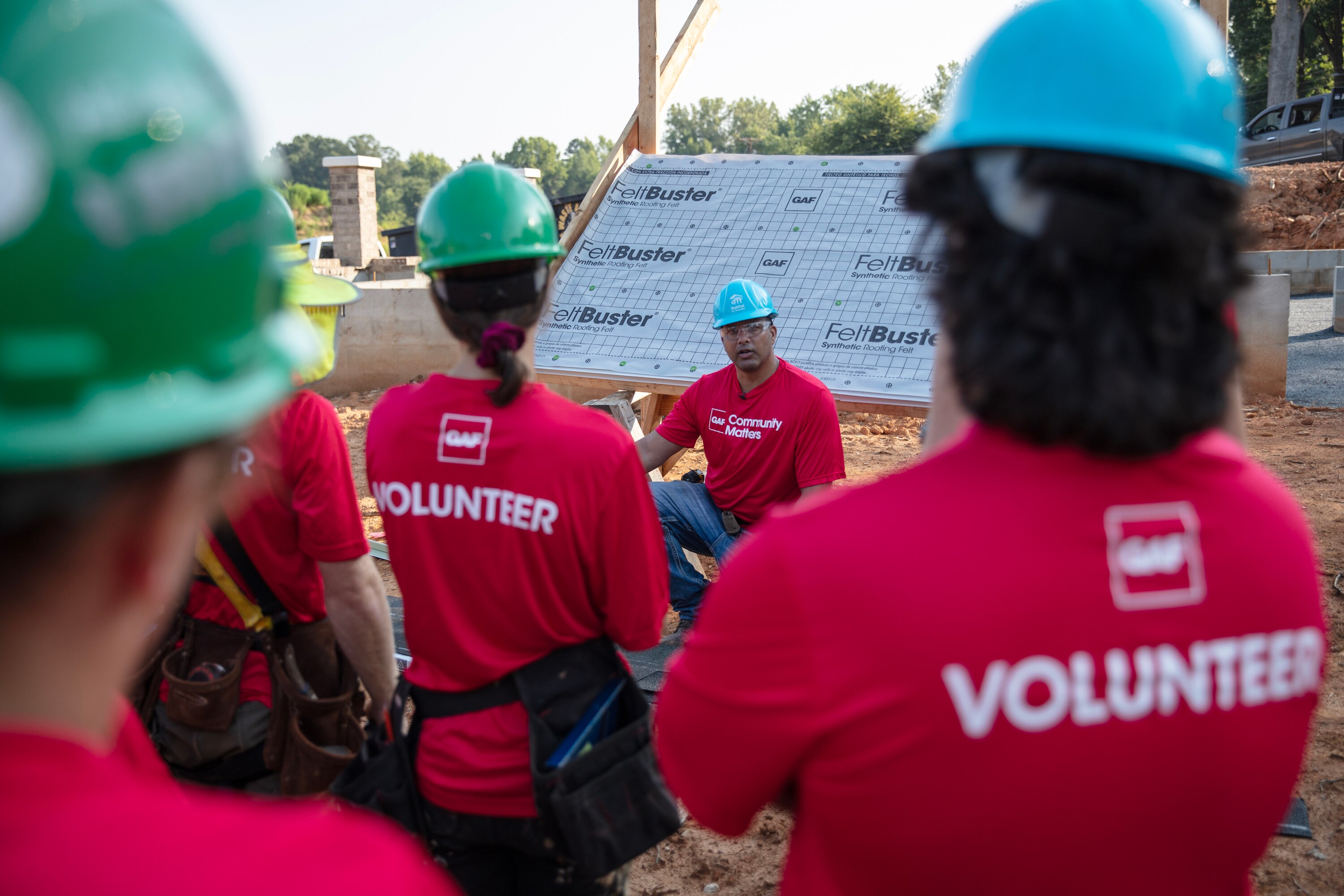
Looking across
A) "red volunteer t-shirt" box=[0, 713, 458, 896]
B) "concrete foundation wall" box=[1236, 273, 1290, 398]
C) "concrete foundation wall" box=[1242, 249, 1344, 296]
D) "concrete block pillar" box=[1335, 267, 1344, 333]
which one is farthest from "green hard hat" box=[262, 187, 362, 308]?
"concrete foundation wall" box=[1242, 249, 1344, 296]

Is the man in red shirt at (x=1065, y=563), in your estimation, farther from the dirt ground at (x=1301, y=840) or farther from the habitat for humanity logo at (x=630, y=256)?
the habitat for humanity logo at (x=630, y=256)

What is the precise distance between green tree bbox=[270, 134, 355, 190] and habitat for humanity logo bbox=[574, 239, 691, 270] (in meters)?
87.4

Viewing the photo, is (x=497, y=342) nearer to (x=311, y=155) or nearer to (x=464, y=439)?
(x=464, y=439)

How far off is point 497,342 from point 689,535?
339cm

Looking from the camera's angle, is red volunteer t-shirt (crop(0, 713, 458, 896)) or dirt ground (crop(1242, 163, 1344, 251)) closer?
red volunteer t-shirt (crop(0, 713, 458, 896))

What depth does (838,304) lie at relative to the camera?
5930 millimetres

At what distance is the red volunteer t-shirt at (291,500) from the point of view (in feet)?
6.74

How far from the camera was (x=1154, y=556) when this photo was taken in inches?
35.7

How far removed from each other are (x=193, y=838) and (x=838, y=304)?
5.66 meters

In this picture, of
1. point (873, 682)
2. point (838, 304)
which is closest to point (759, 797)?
point (873, 682)

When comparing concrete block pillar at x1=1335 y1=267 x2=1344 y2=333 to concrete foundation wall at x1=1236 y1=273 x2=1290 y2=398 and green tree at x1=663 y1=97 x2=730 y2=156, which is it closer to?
concrete foundation wall at x1=1236 y1=273 x2=1290 y2=398

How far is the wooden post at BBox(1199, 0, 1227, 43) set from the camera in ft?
16.4

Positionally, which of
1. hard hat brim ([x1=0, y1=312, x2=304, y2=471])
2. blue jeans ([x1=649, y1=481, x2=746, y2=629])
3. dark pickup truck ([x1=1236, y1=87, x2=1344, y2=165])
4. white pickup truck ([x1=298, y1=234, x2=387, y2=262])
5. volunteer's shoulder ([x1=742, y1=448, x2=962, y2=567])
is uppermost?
dark pickup truck ([x1=1236, y1=87, x2=1344, y2=165])

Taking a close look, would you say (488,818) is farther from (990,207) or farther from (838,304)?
(838,304)
